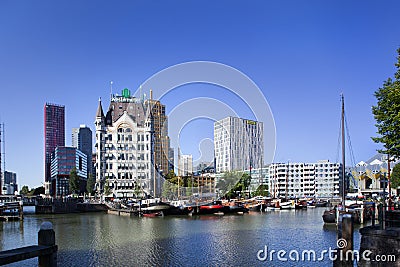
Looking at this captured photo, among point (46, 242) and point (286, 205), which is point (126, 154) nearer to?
point (286, 205)

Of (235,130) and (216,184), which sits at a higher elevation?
(235,130)

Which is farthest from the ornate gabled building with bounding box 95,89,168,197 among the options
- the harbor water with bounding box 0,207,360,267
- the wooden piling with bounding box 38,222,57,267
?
the wooden piling with bounding box 38,222,57,267

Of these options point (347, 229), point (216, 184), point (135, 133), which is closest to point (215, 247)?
point (347, 229)

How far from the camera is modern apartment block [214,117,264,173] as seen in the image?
105m

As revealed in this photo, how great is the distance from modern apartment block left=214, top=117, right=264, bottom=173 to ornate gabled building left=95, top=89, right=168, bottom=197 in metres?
23.1

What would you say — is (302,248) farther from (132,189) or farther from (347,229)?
(132,189)

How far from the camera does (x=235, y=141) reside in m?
117

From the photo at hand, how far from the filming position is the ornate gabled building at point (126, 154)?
13925cm

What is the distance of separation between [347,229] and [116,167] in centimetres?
12455

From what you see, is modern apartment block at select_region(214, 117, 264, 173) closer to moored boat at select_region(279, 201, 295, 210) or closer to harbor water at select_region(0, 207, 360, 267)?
moored boat at select_region(279, 201, 295, 210)

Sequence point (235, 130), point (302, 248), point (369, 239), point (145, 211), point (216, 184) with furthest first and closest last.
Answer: point (216, 184) → point (235, 130) → point (145, 211) → point (302, 248) → point (369, 239)

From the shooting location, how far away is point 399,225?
2231 centimetres

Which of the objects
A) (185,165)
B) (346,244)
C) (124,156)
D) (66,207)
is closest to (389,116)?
(346,244)

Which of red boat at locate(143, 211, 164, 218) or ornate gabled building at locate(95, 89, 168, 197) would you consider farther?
ornate gabled building at locate(95, 89, 168, 197)
